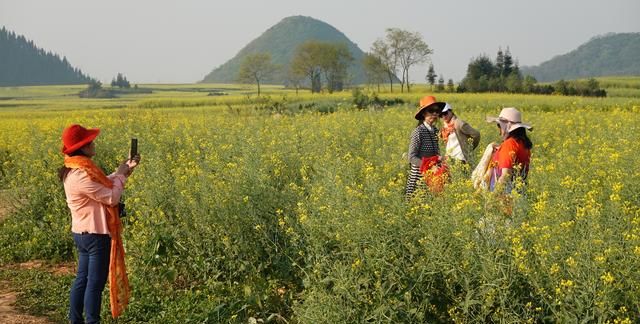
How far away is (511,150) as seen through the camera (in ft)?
16.2

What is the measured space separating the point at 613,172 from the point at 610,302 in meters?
2.80

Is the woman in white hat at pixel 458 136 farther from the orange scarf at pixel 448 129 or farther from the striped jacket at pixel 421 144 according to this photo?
the striped jacket at pixel 421 144

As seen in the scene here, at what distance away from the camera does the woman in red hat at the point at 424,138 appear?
5918 millimetres

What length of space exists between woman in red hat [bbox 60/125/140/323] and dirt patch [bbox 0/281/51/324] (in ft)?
2.44

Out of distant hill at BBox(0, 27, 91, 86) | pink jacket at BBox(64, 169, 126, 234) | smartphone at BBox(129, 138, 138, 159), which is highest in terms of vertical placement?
distant hill at BBox(0, 27, 91, 86)

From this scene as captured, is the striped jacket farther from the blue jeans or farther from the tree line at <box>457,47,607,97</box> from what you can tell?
the tree line at <box>457,47,607,97</box>

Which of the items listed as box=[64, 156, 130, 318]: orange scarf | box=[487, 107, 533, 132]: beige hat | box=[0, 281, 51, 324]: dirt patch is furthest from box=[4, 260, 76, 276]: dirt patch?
box=[487, 107, 533, 132]: beige hat

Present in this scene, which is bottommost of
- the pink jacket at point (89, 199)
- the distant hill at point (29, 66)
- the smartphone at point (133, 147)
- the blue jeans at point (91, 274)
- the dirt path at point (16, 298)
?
the dirt path at point (16, 298)

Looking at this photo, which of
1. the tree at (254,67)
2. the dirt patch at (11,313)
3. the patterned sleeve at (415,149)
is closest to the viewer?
the dirt patch at (11,313)


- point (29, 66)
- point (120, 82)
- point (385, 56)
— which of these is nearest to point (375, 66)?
point (385, 56)

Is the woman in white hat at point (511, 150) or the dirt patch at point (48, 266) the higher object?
the woman in white hat at point (511, 150)

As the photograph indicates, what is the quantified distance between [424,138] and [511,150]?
3.84 ft

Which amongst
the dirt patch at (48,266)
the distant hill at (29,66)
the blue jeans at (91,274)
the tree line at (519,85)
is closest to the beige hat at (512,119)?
the blue jeans at (91,274)

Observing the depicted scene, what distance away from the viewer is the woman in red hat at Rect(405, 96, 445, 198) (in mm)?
5918
